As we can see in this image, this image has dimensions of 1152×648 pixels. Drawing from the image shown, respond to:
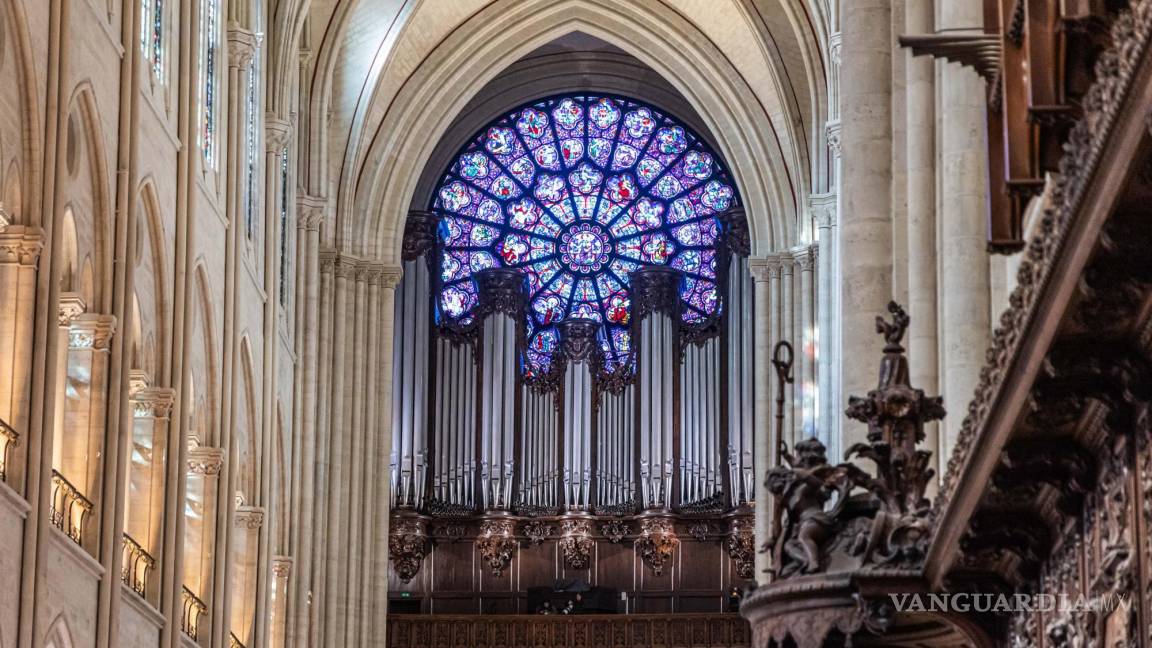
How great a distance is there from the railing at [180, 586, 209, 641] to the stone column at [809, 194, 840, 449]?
8839 millimetres

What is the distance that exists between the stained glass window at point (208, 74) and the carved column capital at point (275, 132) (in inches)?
110

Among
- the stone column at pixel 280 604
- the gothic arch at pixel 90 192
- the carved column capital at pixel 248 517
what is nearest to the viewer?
the gothic arch at pixel 90 192

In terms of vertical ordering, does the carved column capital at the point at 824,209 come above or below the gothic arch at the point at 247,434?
above

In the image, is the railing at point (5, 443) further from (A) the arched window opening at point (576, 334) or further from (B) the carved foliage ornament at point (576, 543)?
(B) the carved foliage ornament at point (576, 543)

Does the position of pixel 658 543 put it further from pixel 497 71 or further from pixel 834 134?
pixel 834 134

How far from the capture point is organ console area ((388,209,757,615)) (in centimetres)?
3591

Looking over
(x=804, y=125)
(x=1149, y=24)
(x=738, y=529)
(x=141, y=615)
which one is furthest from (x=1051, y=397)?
(x=738, y=529)

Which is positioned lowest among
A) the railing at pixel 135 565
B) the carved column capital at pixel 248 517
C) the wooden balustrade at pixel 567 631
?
the wooden balustrade at pixel 567 631

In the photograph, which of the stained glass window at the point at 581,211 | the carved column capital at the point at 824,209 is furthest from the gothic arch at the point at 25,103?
the stained glass window at the point at 581,211

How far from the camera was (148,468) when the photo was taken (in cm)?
2167

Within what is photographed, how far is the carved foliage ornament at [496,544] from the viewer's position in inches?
1416

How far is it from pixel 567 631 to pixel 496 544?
2623 millimetres

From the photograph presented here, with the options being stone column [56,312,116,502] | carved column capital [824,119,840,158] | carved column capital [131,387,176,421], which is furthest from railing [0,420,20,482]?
carved column capital [824,119,840,158]

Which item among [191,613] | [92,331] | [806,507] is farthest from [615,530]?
[806,507]
